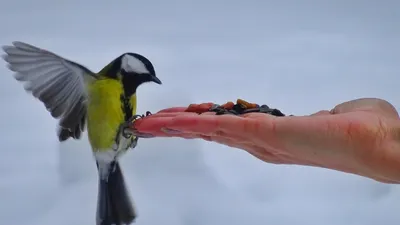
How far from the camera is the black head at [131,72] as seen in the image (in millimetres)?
901

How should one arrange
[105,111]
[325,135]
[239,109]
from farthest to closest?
[105,111] < [239,109] < [325,135]

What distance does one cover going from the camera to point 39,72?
90cm

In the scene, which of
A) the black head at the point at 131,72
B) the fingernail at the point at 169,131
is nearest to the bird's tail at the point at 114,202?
the black head at the point at 131,72

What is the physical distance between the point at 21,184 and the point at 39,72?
183mm

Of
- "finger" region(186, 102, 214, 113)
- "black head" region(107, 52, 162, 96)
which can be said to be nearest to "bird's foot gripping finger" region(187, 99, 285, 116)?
"finger" region(186, 102, 214, 113)

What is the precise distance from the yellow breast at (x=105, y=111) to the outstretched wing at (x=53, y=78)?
1 centimetres

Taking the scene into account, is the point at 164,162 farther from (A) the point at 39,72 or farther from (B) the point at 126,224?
(A) the point at 39,72

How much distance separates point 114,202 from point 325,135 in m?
0.42

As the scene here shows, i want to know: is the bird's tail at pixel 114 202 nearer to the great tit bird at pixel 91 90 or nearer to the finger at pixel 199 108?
the great tit bird at pixel 91 90

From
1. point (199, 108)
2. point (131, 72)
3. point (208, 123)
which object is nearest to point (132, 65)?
point (131, 72)

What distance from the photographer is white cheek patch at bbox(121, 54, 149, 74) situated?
2.97 ft

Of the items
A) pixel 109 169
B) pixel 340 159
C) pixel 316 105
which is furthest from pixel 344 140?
pixel 316 105

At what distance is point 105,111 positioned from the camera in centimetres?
90

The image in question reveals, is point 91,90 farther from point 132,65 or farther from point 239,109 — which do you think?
point 239,109
